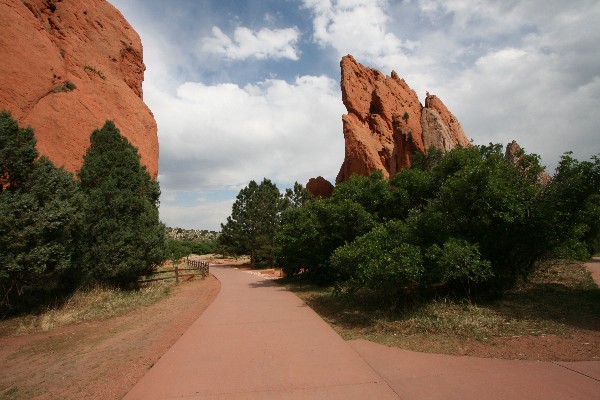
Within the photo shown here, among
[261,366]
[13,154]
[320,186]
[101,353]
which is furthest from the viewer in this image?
[320,186]

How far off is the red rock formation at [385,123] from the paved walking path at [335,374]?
29587 mm

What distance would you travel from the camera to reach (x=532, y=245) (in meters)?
9.21

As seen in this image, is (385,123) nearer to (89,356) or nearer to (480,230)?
(480,230)

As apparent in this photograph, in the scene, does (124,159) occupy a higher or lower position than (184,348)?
higher

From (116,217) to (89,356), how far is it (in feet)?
31.4

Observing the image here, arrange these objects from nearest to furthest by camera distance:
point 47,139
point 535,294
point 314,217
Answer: point 535,294, point 314,217, point 47,139

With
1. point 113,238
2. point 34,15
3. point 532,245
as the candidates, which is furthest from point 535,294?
point 34,15

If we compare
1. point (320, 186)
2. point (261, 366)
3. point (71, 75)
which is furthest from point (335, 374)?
point (320, 186)

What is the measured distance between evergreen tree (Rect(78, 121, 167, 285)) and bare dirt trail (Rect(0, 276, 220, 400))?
4.24 meters

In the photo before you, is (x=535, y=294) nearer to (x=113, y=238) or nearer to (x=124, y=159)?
(x=113, y=238)

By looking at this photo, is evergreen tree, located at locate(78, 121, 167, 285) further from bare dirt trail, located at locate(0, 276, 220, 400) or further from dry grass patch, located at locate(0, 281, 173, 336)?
bare dirt trail, located at locate(0, 276, 220, 400)

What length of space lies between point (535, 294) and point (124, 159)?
58.4ft

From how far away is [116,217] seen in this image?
15148mm

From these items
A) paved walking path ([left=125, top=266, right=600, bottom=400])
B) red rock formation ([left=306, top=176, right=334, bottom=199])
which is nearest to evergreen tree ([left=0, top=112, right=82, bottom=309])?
paved walking path ([left=125, top=266, right=600, bottom=400])
